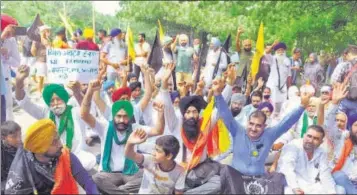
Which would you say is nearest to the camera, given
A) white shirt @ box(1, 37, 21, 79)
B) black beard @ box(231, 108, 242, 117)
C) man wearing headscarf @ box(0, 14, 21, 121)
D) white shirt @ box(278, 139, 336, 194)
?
white shirt @ box(278, 139, 336, 194)

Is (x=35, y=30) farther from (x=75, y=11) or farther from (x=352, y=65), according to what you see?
(x=75, y=11)

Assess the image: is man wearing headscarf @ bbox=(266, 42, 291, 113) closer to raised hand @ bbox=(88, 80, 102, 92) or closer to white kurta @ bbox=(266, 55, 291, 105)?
white kurta @ bbox=(266, 55, 291, 105)

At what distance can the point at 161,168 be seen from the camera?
4555 mm

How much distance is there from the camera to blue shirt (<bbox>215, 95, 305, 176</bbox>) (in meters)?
4.81

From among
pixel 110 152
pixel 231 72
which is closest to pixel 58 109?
pixel 110 152

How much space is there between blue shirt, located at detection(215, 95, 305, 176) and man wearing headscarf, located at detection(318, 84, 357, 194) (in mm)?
525

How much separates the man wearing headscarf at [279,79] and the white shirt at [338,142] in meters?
3.47

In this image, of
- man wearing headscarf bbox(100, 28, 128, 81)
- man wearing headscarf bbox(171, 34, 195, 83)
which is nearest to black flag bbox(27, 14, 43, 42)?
man wearing headscarf bbox(100, 28, 128, 81)

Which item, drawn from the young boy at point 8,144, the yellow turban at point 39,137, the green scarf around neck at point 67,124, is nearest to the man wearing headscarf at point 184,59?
the green scarf around neck at point 67,124

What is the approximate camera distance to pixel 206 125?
504cm

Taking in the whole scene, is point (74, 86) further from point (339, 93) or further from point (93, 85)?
point (339, 93)

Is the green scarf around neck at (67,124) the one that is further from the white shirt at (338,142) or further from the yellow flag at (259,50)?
the yellow flag at (259,50)

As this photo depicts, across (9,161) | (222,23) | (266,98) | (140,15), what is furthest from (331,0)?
(140,15)

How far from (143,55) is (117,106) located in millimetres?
4893
